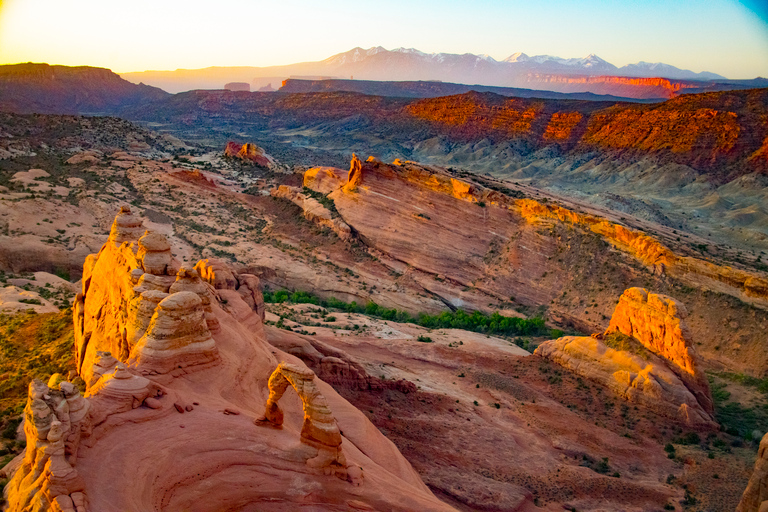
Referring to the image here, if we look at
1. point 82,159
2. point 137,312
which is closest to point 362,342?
point 137,312

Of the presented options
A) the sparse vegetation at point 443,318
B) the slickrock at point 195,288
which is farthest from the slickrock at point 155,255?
the sparse vegetation at point 443,318

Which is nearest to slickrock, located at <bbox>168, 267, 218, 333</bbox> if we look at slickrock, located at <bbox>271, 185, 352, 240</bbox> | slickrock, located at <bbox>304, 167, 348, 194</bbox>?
slickrock, located at <bbox>271, 185, 352, 240</bbox>

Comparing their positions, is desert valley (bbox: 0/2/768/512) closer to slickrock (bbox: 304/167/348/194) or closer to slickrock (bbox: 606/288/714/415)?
slickrock (bbox: 606/288/714/415)

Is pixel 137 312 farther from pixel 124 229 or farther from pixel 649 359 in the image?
pixel 649 359

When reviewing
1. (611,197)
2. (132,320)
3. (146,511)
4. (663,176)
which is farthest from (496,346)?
(663,176)

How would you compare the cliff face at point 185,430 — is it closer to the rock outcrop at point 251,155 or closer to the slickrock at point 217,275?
the slickrock at point 217,275

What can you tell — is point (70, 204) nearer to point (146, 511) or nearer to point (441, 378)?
point (441, 378)
